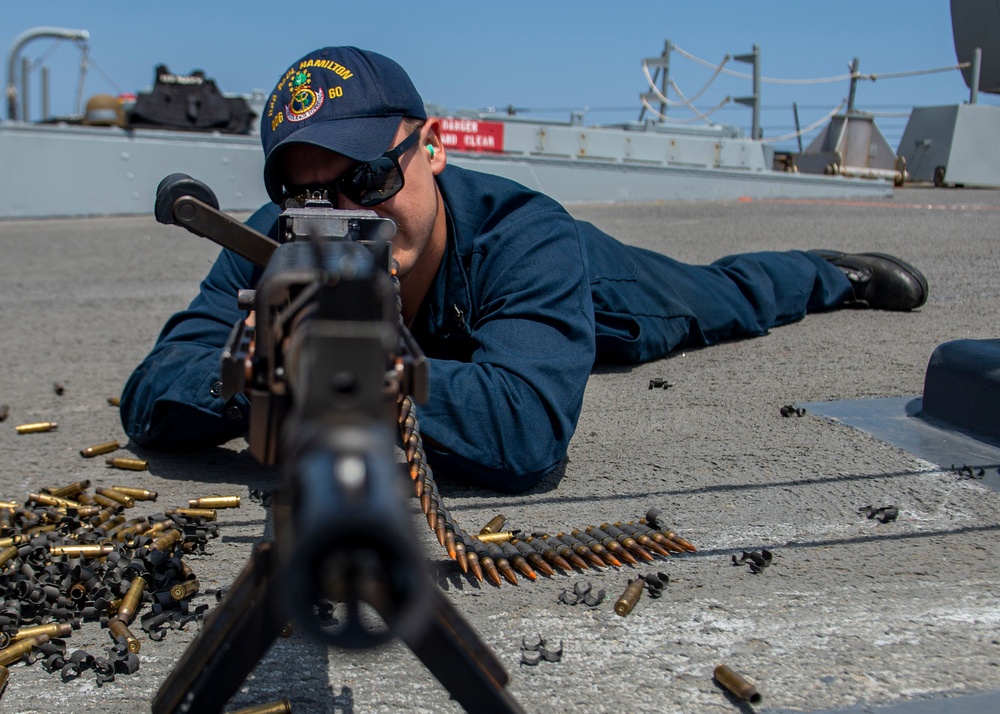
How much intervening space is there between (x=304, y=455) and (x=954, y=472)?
8.42 ft

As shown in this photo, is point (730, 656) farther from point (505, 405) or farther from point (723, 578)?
point (505, 405)

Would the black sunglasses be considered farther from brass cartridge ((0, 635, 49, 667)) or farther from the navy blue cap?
brass cartridge ((0, 635, 49, 667))

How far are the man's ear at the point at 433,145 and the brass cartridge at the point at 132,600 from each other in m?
1.47

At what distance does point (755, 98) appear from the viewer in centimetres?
2153

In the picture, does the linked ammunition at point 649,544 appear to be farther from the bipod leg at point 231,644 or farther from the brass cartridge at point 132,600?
the bipod leg at point 231,644

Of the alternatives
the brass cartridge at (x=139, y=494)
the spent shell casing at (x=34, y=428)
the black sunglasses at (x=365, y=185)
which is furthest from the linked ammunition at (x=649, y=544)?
the spent shell casing at (x=34, y=428)

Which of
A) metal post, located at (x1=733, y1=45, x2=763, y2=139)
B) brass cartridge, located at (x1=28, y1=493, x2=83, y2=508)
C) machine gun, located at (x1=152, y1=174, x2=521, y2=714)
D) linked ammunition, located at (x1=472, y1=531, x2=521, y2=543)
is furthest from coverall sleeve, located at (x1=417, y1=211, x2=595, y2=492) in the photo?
metal post, located at (x1=733, y1=45, x2=763, y2=139)

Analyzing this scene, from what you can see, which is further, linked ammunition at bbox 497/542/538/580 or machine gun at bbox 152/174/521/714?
linked ammunition at bbox 497/542/538/580

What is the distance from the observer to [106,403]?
4.06 meters

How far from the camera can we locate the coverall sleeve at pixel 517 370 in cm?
257

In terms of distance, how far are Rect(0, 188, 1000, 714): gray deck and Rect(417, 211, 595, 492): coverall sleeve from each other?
0.53 feet

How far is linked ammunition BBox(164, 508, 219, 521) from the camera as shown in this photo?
2.59 meters

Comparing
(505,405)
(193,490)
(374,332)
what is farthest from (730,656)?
(193,490)

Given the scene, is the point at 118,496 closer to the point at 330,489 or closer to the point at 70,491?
the point at 70,491
